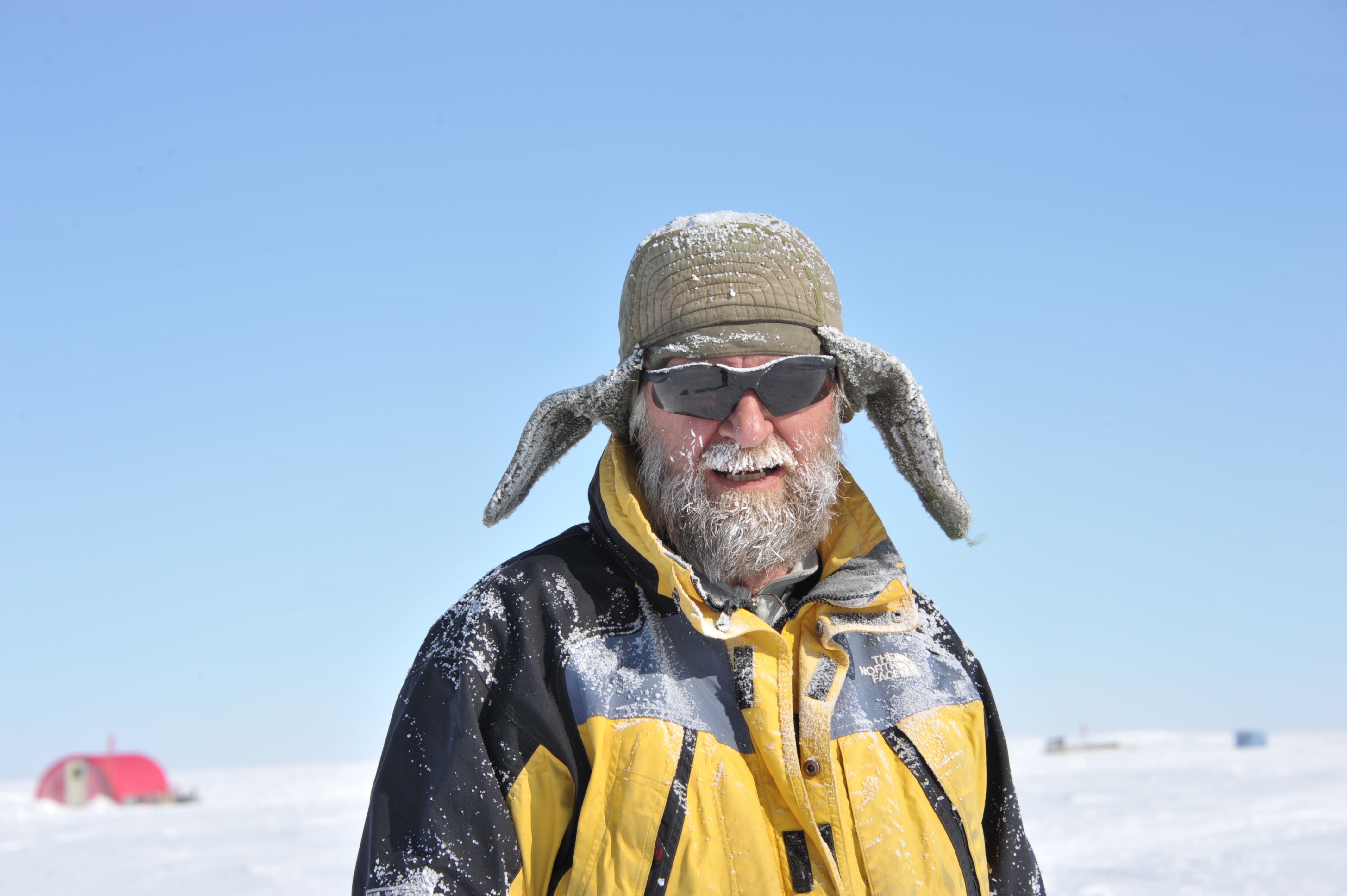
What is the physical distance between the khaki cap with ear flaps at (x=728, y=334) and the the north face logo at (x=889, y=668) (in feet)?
1.63

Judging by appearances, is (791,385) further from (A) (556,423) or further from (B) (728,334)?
(A) (556,423)

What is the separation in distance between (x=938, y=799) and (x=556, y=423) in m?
1.24

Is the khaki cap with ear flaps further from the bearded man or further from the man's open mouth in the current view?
the man's open mouth

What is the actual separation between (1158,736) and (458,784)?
29.5 meters

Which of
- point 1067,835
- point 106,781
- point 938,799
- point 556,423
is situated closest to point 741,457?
point 556,423

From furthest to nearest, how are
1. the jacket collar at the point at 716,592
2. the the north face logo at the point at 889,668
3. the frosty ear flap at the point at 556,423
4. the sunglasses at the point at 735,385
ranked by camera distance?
1. the frosty ear flap at the point at 556,423
2. the sunglasses at the point at 735,385
3. the the north face logo at the point at 889,668
4. the jacket collar at the point at 716,592

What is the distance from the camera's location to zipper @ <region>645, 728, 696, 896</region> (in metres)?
1.99

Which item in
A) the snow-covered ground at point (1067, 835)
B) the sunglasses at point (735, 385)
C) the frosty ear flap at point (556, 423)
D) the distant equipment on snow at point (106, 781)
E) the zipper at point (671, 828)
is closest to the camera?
the zipper at point (671, 828)

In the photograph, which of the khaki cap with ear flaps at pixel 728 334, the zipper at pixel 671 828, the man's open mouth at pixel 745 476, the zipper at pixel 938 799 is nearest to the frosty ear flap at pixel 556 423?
the khaki cap with ear flaps at pixel 728 334

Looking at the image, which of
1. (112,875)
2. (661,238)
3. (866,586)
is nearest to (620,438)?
(661,238)

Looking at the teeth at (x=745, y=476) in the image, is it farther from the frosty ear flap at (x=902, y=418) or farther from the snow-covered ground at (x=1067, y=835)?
the snow-covered ground at (x=1067, y=835)

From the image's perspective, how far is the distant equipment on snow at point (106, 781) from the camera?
2273 centimetres

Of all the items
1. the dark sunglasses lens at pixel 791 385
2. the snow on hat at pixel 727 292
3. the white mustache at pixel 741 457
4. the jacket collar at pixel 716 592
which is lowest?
the jacket collar at pixel 716 592

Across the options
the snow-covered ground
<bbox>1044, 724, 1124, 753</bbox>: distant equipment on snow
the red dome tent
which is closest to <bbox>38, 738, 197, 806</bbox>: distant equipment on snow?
the red dome tent
